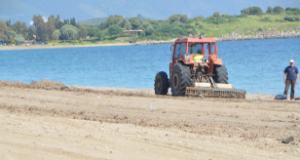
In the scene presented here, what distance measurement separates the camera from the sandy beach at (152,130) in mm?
5871

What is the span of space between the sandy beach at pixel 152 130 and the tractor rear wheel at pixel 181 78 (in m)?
1.23

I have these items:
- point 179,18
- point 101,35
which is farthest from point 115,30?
point 179,18

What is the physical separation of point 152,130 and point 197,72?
20.3 ft

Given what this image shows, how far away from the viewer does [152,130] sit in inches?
279

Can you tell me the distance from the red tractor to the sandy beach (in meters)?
0.82

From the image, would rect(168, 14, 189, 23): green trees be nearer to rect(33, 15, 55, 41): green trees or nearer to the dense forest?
the dense forest

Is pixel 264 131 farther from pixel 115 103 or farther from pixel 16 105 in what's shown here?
pixel 16 105

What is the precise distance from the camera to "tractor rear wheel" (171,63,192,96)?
1222cm

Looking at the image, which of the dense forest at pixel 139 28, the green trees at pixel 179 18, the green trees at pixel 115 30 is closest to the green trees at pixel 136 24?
the dense forest at pixel 139 28

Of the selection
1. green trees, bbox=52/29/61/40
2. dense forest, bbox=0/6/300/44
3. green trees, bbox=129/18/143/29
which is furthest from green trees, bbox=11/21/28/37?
green trees, bbox=129/18/143/29

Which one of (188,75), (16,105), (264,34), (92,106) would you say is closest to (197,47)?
(188,75)

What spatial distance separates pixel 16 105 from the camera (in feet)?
36.2

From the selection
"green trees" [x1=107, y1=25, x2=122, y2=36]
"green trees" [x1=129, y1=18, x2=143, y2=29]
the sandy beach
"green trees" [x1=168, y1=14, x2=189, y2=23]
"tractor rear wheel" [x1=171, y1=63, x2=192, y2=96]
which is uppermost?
"green trees" [x1=168, y1=14, x2=189, y2=23]

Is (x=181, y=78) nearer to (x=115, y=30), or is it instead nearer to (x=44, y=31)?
(x=115, y=30)
